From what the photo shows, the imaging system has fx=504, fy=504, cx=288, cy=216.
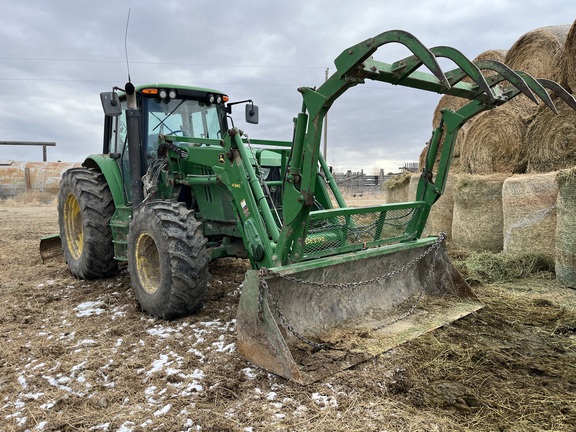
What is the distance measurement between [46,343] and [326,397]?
2.31 metres

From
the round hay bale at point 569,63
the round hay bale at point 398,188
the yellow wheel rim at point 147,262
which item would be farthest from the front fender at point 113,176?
the round hay bale at point 398,188

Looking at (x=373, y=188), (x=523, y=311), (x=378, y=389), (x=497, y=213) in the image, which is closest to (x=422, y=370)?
(x=378, y=389)

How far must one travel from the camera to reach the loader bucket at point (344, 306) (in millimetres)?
3307

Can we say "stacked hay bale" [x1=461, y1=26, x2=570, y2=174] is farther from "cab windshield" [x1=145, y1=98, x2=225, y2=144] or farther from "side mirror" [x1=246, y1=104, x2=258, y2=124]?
"cab windshield" [x1=145, y1=98, x2=225, y2=144]

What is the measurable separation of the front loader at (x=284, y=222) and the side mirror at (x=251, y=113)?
2cm

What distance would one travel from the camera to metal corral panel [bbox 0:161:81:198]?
18.6 m

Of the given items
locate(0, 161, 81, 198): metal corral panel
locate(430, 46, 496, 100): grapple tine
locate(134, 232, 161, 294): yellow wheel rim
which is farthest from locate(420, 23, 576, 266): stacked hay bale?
locate(0, 161, 81, 198): metal corral panel

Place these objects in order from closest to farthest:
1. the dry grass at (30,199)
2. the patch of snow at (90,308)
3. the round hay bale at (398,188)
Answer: the patch of snow at (90,308), the round hay bale at (398,188), the dry grass at (30,199)

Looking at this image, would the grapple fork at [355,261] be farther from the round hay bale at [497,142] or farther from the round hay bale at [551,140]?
the round hay bale at [497,142]

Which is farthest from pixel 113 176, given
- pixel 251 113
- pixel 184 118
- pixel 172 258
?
pixel 172 258

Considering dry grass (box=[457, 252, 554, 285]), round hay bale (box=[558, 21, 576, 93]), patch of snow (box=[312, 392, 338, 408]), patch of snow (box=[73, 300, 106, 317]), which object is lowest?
patch of snow (box=[312, 392, 338, 408])

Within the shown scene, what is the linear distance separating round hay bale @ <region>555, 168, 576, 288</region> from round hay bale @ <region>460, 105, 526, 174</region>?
154 cm

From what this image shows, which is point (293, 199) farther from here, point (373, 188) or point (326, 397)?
point (373, 188)

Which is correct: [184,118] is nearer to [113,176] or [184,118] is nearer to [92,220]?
[113,176]
